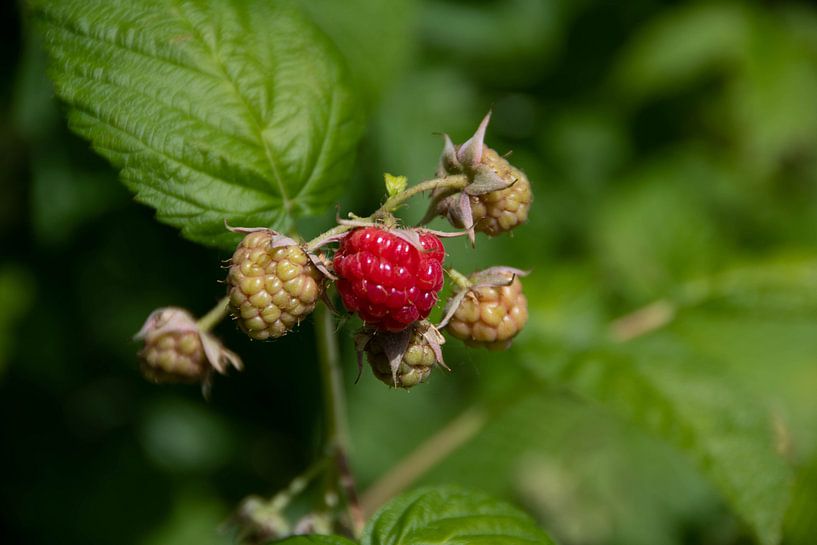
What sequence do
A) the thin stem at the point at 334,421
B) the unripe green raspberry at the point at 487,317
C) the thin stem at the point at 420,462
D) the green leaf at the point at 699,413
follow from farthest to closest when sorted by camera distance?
the thin stem at the point at 420,462 < the green leaf at the point at 699,413 < the thin stem at the point at 334,421 < the unripe green raspberry at the point at 487,317

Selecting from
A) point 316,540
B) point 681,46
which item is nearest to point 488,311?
point 316,540

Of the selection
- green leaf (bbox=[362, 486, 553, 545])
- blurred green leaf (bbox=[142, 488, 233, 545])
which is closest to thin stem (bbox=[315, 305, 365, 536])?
green leaf (bbox=[362, 486, 553, 545])

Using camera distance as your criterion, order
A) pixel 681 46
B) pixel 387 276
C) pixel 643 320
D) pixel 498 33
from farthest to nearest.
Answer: pixel 681 46 → pixel 498 33 → pixel 643 320 → pixel 387 276

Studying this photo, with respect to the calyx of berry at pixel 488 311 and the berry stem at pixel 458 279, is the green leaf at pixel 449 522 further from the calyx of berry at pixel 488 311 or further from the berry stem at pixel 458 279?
the berry stem at pixel 458 279

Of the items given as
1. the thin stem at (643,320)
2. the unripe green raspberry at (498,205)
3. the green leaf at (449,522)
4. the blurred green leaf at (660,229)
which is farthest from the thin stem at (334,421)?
the blurred green leaf at (660,229)

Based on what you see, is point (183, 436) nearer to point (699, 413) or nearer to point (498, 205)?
point (699, 413)

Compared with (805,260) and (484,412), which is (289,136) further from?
(805,260)
